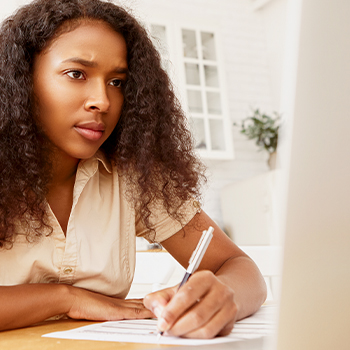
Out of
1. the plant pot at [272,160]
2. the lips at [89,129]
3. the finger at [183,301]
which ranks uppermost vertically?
the lips at [89,129]

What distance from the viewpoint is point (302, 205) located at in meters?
0.27

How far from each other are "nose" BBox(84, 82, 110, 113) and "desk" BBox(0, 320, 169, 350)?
0.42 metres

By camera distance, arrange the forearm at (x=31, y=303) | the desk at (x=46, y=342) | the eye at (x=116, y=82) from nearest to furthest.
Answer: the desk at (x=46, y=342), the forearm at (x=31, y=303), the eye at (x=116, y=82)

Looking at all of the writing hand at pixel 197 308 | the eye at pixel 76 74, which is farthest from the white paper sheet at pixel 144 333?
the eye at pixel 76 74

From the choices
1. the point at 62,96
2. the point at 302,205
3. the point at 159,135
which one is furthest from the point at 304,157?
the point at 159,135

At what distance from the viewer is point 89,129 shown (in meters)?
0.91

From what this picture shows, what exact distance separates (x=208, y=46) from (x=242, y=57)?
1.21ft

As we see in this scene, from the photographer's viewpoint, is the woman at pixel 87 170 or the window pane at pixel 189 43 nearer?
the woman at pixel 87 170

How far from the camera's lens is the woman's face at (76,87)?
878 millimetres

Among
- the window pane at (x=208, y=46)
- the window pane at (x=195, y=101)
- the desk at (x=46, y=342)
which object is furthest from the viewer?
the window pane at (x=208, y=46)

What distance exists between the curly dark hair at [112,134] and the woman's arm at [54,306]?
0.45 feet

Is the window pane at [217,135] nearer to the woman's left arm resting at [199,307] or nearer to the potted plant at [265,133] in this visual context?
the potted plant at [265,133]

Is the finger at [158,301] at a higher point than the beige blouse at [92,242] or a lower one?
higher

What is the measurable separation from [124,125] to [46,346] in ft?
2.08
